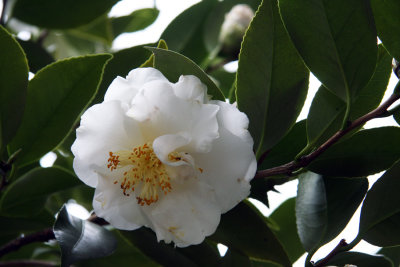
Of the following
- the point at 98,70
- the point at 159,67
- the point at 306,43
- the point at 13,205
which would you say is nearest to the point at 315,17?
the point at 306,43

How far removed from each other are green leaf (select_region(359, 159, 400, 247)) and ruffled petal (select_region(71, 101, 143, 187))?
34 cm

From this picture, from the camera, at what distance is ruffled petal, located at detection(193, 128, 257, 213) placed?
0.67 metres

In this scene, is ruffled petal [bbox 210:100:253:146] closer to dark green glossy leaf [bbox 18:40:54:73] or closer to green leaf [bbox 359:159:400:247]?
green leaf [bbox 359:159:400:247]

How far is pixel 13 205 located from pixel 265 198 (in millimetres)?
418

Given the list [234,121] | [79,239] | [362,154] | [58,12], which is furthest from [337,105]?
[58,12]

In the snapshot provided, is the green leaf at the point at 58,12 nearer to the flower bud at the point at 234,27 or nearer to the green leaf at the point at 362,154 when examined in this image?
the flower bud at the point at 234,27

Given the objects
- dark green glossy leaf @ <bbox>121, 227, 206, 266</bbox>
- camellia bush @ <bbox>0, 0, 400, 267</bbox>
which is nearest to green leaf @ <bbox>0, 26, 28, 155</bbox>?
camellia bush @ <bbox>0, 0, 400, 267</bbox>

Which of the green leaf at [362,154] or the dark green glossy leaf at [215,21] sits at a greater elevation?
the green leaf at [362,154]

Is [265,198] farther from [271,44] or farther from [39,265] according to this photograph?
[39,265]

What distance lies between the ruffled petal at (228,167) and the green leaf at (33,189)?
31 cm

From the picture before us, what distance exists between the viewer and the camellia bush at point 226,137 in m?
0.69

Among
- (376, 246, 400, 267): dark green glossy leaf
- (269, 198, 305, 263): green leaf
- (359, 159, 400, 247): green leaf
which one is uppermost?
(359, 159, 400, 247): green leaf

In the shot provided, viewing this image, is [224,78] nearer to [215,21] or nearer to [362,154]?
[215,21]

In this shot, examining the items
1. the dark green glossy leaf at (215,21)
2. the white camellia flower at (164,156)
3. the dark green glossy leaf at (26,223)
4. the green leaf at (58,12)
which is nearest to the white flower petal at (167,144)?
the white camellia flower at (164,156)
